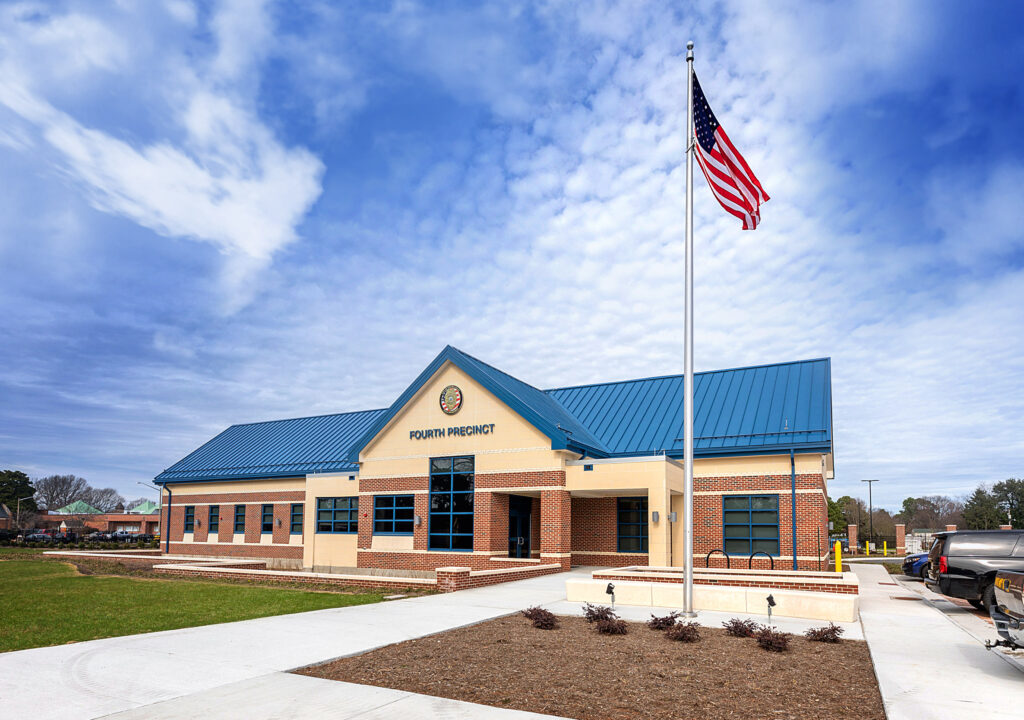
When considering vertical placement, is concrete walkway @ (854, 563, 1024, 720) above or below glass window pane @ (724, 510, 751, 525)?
below

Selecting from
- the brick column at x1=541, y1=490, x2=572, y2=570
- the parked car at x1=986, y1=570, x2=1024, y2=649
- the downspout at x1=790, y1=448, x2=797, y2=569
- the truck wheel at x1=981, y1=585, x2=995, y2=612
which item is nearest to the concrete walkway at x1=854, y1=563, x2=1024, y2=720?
the parked car at x1=986, y1=570, x2=1024, y2=649

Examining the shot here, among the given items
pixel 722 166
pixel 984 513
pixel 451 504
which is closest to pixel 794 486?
pixel 451 504

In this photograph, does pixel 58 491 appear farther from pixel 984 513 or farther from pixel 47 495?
pixel 984 513

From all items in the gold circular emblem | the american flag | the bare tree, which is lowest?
the bare tree

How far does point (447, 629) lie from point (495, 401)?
1520 cm

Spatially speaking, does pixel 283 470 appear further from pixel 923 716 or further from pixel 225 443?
pixel 923 716

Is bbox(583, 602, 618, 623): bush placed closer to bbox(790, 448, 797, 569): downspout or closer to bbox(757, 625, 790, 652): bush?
bbox(757, 625, 790, 652): bush

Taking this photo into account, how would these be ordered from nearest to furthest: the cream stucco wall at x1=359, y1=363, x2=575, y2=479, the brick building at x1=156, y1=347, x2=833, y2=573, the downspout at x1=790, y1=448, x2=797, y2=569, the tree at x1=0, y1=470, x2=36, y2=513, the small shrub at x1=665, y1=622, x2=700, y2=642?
the small shrub at x1=665, y1=622, x2=700, y2=642
the downspout at x1=790, y1=448, x2=797, y2=569
the brick building at x1=156, y1=347, x2=833, y2=573
the cream stucco wall at x1=359, y1=363, x2=575, y2=479
the tree at x1=0, y1=470, x2=36, y2=513

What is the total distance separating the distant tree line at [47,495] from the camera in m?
102

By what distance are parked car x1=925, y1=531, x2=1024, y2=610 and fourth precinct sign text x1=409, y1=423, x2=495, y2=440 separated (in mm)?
15268

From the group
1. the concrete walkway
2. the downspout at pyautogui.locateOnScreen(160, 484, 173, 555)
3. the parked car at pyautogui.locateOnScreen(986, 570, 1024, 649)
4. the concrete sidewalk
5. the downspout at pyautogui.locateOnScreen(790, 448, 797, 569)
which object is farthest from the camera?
the downspout at pyautogui.locateOnScreen(160, 484, 173, 555)

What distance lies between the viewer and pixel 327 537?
108 ft

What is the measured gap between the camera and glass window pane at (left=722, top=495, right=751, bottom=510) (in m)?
26.6

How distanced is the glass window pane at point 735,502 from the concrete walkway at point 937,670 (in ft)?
34.6
